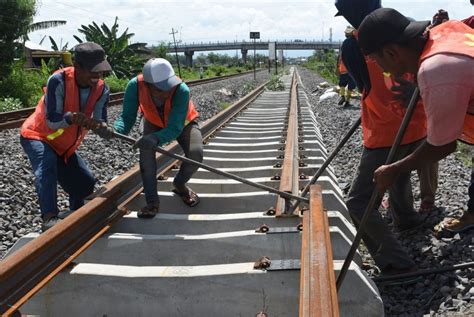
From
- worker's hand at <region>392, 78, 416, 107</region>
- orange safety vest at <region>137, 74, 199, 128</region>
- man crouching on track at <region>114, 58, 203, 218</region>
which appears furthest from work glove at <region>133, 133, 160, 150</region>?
worker's hand at <region>392, 78, 416, 107</region>

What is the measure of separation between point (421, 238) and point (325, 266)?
5.82 feet

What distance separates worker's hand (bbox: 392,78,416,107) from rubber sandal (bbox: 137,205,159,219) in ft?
6.59

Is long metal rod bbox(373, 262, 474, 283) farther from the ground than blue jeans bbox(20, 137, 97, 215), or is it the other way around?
blue jeans bbox(20, 137, 97, 215)

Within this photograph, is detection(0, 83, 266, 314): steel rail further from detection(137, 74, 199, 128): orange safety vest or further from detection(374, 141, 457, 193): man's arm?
detection(374, 141, 457, 193): man's arm

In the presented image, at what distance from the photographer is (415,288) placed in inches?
132

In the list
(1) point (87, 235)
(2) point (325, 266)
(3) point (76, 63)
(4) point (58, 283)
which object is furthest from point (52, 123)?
(2) point (325, 266)

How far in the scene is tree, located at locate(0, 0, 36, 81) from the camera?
1920cm

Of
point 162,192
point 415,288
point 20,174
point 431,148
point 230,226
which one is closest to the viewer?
point 431,148

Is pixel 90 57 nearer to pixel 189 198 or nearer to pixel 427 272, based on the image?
pixel 189 198

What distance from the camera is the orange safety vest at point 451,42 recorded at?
7.08 ft

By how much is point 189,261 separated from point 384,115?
172cm

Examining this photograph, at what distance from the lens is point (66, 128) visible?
4.09 metres

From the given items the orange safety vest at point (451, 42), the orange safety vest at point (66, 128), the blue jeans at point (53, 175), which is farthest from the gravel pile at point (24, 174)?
the orange safety vest at point (451, 42)

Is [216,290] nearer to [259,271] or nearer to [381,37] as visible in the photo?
[259,271]
